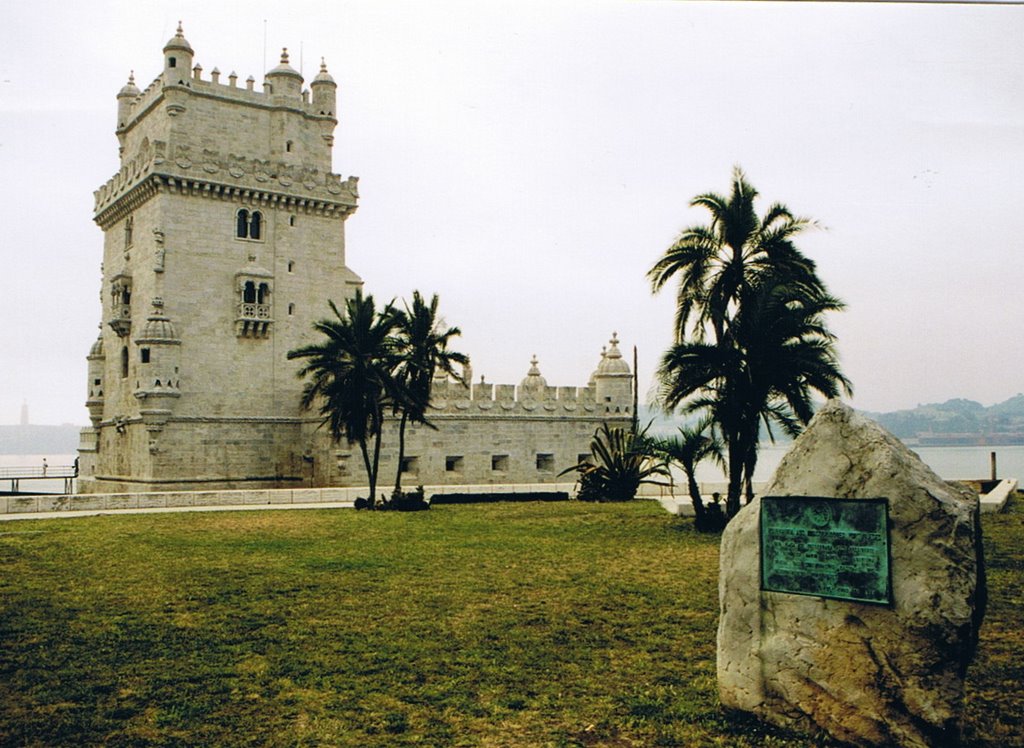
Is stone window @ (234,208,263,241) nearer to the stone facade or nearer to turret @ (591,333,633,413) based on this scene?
the stone facade

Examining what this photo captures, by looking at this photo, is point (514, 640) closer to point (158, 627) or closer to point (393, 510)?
point (158, 627)

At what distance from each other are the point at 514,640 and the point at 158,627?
11.8 ft

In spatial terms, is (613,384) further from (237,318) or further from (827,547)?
(827,547)

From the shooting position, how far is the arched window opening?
3106 cm

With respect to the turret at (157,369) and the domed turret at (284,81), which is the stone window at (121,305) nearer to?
the turret at (157,369)

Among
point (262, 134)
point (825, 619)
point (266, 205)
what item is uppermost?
point (262, 134)

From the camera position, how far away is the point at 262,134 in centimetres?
3212

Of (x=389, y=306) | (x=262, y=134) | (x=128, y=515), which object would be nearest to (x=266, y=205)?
(x=262, y=134)

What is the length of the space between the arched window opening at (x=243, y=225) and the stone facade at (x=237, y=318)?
0.04 metres

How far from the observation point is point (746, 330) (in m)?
15.8

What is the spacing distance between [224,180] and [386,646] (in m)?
25.6

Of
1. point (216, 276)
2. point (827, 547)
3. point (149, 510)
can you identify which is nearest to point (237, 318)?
point (216, 276)

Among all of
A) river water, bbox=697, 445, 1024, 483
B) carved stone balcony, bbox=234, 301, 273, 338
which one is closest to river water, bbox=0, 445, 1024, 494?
river water, bbox=697, 445, 1024, 483

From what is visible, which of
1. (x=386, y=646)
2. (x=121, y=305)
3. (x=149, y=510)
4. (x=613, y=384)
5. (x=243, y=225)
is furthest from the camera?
(x=613, y=384)
